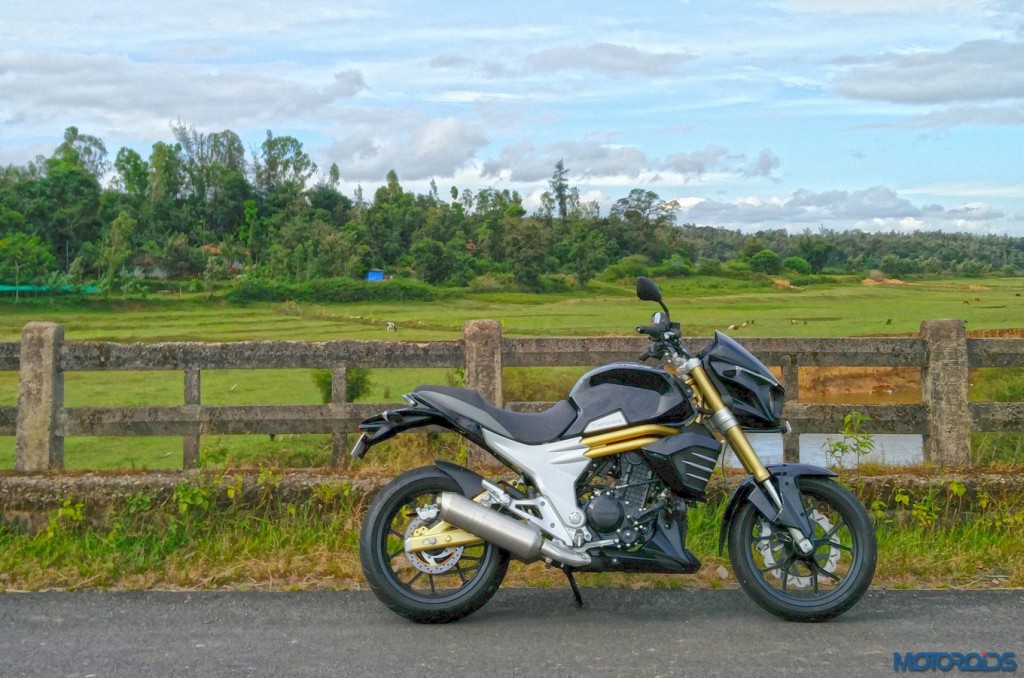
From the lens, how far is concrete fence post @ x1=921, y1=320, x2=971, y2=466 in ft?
21.8

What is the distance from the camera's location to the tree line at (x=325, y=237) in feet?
91.8

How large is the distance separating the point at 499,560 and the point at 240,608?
1.23 meters

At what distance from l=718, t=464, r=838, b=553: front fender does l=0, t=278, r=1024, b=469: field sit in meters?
9.17

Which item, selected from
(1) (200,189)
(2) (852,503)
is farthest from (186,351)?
(1) (200,189)

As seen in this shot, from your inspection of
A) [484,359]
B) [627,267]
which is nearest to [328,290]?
[627,267]

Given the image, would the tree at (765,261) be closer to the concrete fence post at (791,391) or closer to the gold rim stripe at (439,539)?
the concrete fence post at (791,391)

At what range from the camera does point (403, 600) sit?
4590 mm

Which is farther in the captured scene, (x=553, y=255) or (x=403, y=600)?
(x=553, y=255)

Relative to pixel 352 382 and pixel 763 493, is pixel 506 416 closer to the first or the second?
pixel 763 493

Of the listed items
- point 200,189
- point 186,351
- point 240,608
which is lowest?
point 240,608

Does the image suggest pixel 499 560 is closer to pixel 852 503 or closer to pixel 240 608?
pixel 240 608

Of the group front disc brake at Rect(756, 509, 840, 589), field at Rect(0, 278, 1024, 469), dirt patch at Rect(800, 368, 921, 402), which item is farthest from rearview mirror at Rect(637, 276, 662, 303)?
dirt patch at Rect(800, 368, 921, 402)

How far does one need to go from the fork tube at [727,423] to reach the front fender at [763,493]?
7 cm

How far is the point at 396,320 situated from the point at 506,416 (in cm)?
2611
